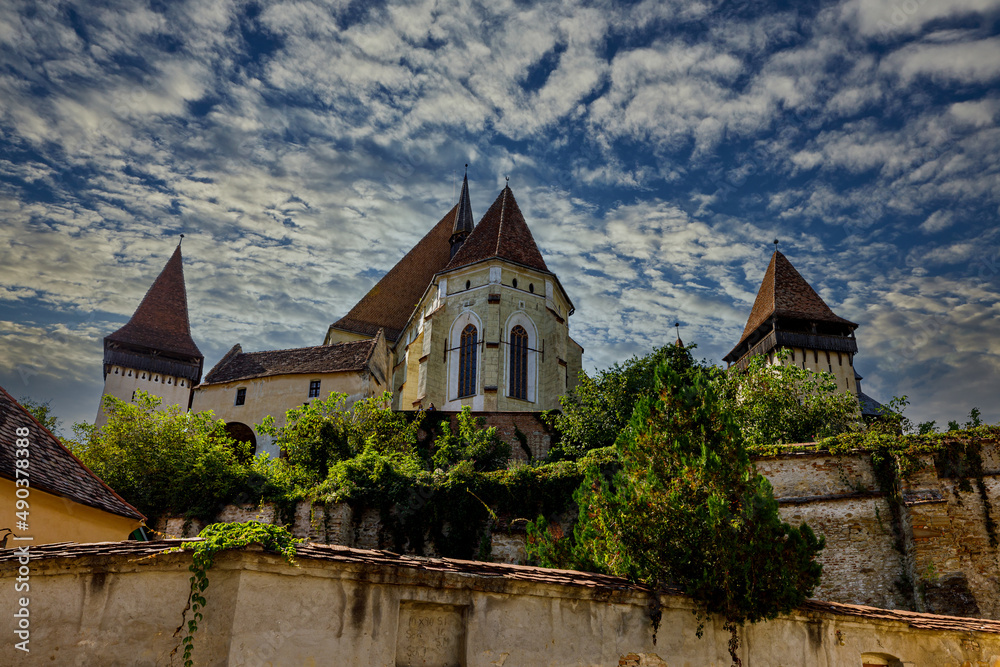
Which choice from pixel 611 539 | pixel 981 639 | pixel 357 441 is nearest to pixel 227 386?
pixel 357 441

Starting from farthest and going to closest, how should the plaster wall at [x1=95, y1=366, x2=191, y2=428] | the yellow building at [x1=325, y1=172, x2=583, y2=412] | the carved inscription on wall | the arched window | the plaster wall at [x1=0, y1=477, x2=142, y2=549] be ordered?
the plaster wall at [x1=95, y1=366, x2=191, y2=428] → the arched window → the yellow building at [x1=325, y1=172, x2=583, y2=412] → the plaster wall at [x1=0, y1=477, x2=142, y2=549] → the carved inscription on wall

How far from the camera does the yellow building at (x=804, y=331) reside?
40000mm

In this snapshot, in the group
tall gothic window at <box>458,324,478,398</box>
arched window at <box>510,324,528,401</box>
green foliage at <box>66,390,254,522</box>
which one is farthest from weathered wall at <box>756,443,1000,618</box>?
tall gothic window at <box>458,324,478,398</box>

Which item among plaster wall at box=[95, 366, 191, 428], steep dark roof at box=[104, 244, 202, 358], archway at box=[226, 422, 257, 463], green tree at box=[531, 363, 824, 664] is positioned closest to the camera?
green tree at box=[531, 363, 824, 664]

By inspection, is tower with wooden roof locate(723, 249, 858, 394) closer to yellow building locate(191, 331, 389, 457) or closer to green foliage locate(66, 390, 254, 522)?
yellow building locate(191, 331, 389, 457)

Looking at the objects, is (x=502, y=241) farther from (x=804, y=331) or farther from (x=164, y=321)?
(x=164, y=321)

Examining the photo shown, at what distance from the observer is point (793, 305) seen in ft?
134

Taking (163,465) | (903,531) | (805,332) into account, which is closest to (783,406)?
(903,531)

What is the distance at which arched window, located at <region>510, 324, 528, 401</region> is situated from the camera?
119 ft

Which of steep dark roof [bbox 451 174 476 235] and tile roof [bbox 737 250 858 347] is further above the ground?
steep dark roof [bbox 451 174 476 235]

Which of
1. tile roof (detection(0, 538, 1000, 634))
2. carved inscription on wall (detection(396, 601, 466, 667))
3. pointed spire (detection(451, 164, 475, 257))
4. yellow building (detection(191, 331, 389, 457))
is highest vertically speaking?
pointed spire (detection(451, 164, 475, 257))

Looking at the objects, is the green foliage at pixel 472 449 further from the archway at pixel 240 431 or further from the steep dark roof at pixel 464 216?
the steep dark roof at pixel 464 216

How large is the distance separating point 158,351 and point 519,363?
102 feet

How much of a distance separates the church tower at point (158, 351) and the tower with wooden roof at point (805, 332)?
1511 inches
